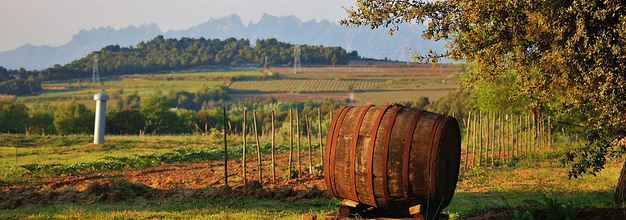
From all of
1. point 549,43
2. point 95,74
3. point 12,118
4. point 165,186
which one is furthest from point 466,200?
point 95,74

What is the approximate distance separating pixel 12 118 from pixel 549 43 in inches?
2179

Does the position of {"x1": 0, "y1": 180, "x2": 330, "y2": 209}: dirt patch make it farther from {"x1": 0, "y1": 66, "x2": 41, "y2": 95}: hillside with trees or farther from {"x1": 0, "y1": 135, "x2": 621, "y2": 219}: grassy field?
{"x1": 0, "y1": 66, "x2": 41, "y2": 95}: hillside with trees

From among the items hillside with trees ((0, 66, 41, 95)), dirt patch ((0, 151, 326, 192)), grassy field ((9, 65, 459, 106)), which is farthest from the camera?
hillside with trees ((0, 66, 41, 95))

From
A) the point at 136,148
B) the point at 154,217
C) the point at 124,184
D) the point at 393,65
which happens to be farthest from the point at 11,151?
the point at 393,65

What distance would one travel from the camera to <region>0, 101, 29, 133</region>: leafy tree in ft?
178

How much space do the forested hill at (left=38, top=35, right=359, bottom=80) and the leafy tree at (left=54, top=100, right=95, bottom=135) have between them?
241 ft

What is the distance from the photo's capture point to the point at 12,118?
55.4 m

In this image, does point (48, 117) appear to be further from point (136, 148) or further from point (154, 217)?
point (154, 217)

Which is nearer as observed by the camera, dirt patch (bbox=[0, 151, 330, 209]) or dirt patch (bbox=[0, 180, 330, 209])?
dirt patch (bbox=[0, 180, 330, 209])

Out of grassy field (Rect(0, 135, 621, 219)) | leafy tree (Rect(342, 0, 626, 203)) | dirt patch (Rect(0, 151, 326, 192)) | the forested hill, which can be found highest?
the forested hill

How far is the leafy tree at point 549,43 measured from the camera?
30.2ft

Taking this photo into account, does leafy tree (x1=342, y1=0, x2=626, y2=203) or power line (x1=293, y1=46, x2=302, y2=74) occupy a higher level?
power line (x1=293, y1=46, x2=302, y2=74)

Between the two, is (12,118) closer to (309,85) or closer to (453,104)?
(453,104)

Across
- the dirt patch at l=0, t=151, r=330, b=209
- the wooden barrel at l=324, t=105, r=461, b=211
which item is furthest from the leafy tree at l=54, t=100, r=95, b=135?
the wooden barrel at l=324, t=105, r=461, b=211
